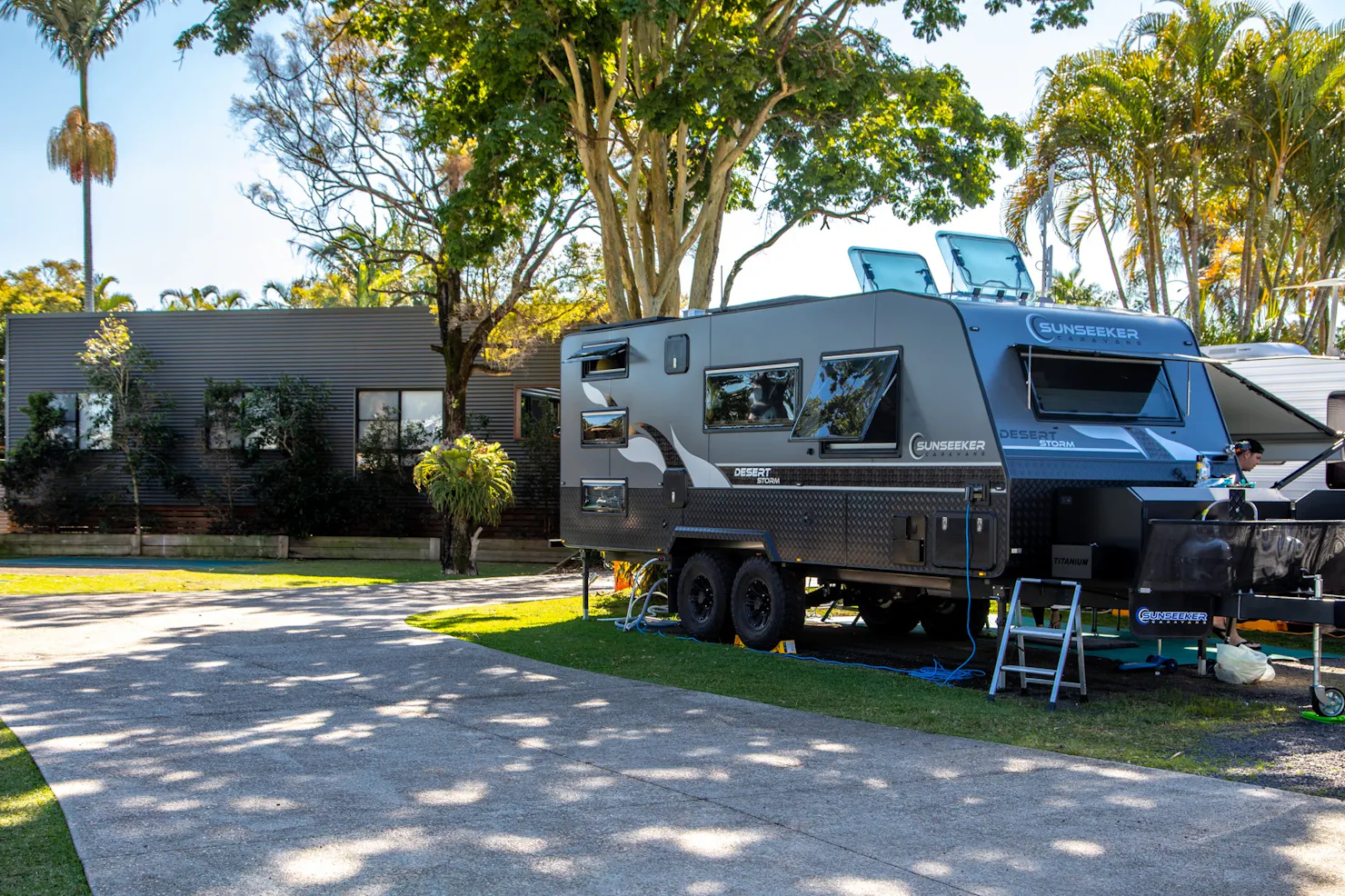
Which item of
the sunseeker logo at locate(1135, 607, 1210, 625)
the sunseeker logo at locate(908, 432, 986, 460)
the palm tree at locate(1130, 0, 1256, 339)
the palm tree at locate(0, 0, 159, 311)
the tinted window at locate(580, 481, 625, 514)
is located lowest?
the sunseeker logo at locate(1135, 607, 1210, 625)

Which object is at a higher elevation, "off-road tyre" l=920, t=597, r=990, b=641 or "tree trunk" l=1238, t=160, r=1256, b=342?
"tree trunk" l=1238, t=160, r=1256, b=342

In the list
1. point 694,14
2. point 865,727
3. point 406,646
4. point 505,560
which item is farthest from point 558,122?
point 505,560

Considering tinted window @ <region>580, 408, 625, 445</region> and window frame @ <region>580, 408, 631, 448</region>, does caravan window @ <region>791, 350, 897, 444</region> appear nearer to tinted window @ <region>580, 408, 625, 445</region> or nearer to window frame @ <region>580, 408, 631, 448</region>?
window frame @ <region>580, 408, 631, 448</region>

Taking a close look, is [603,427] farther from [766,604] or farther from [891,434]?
[891,434]

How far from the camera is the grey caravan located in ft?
29.5

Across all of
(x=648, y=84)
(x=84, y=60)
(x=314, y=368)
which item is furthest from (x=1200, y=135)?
(x=84, y=60)

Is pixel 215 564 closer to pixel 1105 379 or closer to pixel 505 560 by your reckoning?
pixel 505 560

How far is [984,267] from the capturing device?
10234mm

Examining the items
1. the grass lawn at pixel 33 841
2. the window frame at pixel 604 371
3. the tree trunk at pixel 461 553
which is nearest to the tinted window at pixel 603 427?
the window frame at pixel 604 371

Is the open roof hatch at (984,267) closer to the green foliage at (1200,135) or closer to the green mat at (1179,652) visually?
the green mat at (1179,652)

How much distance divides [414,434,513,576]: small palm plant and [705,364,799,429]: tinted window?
32.9 ft

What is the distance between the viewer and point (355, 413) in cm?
2661

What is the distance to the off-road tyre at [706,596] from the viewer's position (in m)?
11.5

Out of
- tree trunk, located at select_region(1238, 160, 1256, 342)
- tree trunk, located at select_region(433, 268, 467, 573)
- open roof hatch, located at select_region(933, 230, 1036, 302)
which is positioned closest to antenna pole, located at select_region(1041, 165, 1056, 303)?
open roof hatch, located at select_region(933, 230, 1036, 302)
